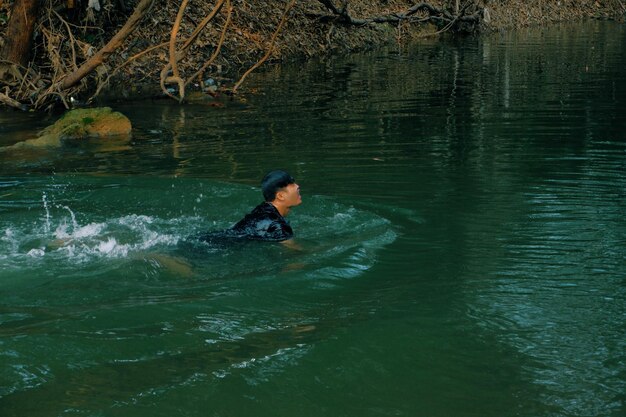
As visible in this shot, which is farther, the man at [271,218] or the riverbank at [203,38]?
the riverbank at [203,38]

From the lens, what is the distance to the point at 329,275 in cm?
749

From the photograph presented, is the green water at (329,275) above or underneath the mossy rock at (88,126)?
underneath

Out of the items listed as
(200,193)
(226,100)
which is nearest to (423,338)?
(200,193)

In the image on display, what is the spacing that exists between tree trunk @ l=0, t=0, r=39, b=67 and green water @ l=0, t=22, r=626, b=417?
3158mm

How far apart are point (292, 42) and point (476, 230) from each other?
19806 mm

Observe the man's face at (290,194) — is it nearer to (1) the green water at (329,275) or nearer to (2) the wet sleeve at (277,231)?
(2) the wet sleeve at (277,231)

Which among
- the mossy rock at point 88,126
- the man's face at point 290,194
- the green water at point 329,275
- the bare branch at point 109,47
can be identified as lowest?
the green water at point 329,275

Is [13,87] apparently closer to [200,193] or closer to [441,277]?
[200,193]

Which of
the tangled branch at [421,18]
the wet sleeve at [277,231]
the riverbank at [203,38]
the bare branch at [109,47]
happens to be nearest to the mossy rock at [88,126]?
the riverbank at [203,38]

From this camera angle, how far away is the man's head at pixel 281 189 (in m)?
8.38

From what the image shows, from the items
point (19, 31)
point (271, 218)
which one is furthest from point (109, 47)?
point (271, 218)

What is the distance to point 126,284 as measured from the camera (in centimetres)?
742

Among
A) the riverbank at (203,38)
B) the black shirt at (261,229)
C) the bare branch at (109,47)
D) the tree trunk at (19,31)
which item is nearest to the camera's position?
the black shirt at (261,229)

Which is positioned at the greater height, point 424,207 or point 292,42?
point 292,42
